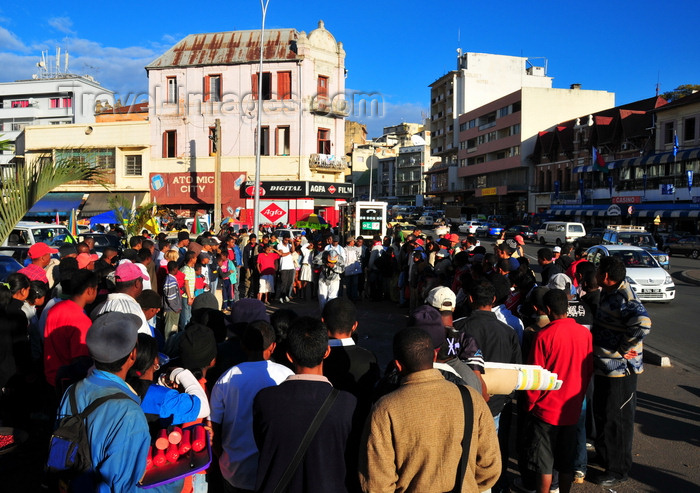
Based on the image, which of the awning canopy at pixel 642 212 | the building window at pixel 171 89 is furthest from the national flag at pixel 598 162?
the building window at pixel 171 89

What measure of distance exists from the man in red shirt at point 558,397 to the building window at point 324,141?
34042mm

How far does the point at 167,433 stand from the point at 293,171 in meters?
33.9

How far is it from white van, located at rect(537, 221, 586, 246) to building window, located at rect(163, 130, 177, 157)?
87.8 ft

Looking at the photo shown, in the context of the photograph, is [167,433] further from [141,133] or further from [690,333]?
[141,133]

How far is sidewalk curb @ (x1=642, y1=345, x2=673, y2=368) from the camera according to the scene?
330 inches

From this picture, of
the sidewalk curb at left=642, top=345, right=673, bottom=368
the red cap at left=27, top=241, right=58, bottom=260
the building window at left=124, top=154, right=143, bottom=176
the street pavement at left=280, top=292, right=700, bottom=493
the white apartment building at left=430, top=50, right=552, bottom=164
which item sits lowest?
the street pavement at left=280, top=292, right=700, bottom=493

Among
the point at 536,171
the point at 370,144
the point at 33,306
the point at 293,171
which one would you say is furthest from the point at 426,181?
the point at 33,306

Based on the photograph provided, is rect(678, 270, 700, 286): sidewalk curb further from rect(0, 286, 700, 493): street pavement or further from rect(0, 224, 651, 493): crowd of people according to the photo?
rect(0, 224, 651, 493): crowd of people

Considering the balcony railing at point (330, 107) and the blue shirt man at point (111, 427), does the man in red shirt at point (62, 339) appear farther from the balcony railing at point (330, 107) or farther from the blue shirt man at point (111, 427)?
the balcony railing at point (330, 107)

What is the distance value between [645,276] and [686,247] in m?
19.6

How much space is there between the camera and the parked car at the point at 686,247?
2980 cm

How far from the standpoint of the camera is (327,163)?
120 feet

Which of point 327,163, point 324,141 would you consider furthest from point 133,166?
point 327,163

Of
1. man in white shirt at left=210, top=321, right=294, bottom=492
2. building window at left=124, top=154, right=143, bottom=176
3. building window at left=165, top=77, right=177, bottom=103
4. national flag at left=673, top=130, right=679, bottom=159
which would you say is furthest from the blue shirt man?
national flag at left=673, top=130, right=679, bottom=159
